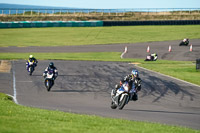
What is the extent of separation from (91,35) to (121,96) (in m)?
56.0

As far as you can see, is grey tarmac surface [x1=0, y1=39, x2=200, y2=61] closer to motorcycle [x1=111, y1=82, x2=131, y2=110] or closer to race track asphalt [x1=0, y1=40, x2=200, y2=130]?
race track asphalt [x1=0, y1=40, x2=200, y2=130]

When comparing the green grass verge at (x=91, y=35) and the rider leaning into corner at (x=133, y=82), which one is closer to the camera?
the rider leaning into corner at (x=133, y=82)

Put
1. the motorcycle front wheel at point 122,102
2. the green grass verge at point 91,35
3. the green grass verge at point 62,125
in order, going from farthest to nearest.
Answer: the green grass verge at point 91,35 → the motorcycle front wheel at point 122,102 → the green grass verge at point 62,125

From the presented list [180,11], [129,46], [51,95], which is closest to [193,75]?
[51,95]

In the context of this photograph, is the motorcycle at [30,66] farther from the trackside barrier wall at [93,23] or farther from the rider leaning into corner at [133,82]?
the trackside barrier wall at [93,23]

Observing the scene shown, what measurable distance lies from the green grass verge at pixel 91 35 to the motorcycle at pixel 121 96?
45.9 metres

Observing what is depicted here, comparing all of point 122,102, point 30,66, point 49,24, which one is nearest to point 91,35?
point 49,24

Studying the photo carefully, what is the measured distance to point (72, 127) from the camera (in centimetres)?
1182

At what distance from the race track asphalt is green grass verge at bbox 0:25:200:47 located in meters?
28.7

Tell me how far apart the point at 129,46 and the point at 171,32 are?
20.1 m

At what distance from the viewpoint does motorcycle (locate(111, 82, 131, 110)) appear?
688 inches

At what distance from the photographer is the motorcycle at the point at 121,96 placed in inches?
688

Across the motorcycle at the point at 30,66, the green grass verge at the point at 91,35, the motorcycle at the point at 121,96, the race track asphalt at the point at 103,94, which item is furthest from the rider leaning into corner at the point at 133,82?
the green grass verge at the point at 91,35

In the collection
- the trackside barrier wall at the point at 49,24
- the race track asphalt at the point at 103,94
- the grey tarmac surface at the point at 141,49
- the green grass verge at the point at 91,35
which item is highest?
the trackside barrier wall at the point at 49,24
